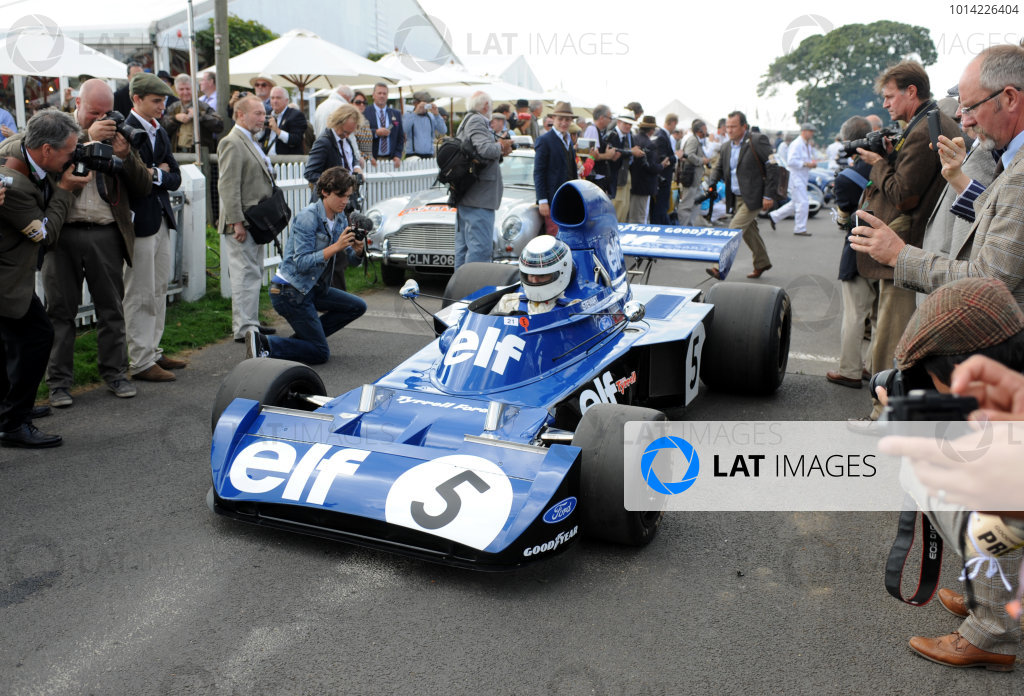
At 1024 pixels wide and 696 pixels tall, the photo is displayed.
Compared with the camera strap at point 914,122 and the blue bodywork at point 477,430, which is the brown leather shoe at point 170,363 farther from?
the camera strap at point 914,122

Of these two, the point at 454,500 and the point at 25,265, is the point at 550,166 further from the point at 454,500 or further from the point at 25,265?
the point at 454,500

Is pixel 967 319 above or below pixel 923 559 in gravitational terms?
above

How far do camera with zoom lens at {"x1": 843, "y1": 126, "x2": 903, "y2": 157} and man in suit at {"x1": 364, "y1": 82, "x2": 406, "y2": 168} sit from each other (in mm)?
8333

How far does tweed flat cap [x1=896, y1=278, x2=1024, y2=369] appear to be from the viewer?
7.29 feet

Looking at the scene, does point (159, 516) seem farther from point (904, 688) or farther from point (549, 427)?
point (904, 688)

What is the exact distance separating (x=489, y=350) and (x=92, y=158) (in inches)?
111

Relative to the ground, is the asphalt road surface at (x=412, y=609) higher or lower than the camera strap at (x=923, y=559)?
lower

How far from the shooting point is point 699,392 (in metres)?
6.45

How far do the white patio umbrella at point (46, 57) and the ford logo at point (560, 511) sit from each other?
11.2 meters

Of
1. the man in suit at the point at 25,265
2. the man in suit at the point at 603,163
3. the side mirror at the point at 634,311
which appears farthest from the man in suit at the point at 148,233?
the man in suit at the point at 603,163

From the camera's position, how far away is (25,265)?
500 cm

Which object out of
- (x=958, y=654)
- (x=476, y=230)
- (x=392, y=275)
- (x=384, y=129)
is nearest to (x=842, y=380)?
(x=958, y=654)

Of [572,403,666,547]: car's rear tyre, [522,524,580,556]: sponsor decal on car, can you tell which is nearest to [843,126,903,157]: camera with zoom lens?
[572,403,666,547]: car's rear tyre

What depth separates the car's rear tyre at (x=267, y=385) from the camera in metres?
4.49
